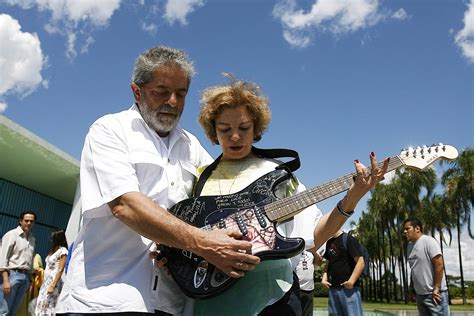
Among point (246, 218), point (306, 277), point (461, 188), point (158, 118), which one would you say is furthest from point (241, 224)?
point (461, 188)

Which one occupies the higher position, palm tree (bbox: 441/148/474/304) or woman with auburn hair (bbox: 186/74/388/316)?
palm tree (bbox: 441/148/474/304)

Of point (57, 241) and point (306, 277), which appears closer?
point (306, 277)

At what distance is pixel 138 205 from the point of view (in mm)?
2092

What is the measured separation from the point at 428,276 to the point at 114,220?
20.9 feet

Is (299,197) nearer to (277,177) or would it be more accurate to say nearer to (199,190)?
(277,177)

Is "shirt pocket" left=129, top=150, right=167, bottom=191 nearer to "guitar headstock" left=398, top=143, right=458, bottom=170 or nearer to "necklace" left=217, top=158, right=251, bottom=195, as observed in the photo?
"necklace" left=217, top=158, right=251, bottom=195

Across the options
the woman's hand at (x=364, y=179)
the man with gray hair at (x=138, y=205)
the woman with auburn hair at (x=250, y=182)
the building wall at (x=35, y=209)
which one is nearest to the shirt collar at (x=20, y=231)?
the woman with auburn hair at (x=250, y=182)

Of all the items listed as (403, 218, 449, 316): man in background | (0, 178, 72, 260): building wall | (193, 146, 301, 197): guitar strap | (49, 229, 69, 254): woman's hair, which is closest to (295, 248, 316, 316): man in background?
(403, 218, 449, 316): man in background

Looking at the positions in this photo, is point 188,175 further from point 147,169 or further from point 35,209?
point 35,209

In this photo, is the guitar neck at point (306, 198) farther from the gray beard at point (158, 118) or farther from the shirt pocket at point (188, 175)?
the gray beard at point (158, 118)

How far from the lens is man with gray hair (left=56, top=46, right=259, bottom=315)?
2.10m

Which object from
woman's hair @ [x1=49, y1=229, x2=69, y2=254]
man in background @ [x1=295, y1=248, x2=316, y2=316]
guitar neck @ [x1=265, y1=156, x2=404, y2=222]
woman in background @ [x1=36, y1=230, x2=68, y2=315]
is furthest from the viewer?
woman's hair @ [x1=49, y1=229, x2=69, y2=254]

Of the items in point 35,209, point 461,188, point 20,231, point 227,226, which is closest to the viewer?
point 227,226

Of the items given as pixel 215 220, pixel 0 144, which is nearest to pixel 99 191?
pixel 215 220
